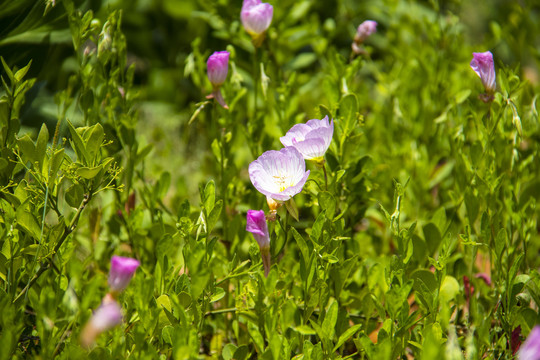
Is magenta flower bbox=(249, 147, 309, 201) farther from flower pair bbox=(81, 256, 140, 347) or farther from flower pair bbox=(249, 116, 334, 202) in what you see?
flower pair bbox=(81, 256, 140, 347)

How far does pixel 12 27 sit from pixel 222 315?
3.12 feet

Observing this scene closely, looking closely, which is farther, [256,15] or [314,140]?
[256,15]

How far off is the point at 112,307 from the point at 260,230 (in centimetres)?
33

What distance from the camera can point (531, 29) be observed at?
2.04 metres

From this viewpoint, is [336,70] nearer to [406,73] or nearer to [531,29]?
[406,73]

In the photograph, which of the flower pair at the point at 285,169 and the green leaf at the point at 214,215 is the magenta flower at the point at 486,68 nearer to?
the flower pair at the point at 285,169

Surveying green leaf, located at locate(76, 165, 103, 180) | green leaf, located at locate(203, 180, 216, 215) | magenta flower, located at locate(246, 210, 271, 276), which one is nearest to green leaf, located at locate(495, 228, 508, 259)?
magenta flower, located at locate(246, 210, 271, 276)

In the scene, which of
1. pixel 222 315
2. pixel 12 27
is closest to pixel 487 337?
pixel 222 315

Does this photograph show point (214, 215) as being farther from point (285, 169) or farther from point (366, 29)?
point (366, 29)

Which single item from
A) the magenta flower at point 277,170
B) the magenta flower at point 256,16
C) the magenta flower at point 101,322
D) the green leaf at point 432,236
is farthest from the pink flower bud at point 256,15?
the magenta flower at point 101,322

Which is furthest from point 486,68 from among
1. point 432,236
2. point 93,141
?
point 93,141

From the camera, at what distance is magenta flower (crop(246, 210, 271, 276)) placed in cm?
103

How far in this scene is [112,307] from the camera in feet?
2.65

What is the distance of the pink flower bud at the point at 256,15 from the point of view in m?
1.33
